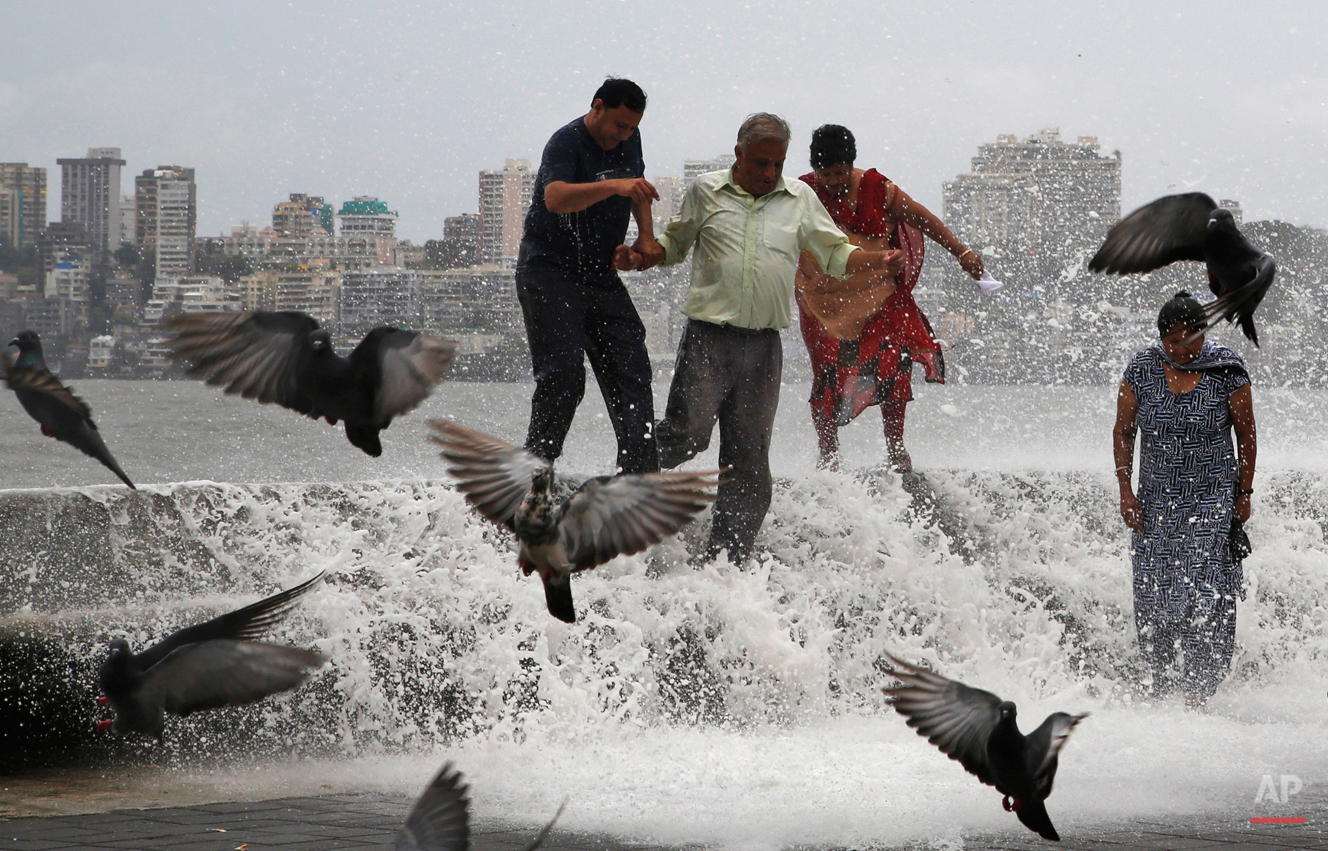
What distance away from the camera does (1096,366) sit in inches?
470

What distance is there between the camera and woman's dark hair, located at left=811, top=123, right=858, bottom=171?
22.9 ft

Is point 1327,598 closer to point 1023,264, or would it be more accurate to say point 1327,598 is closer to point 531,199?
point 1023,264

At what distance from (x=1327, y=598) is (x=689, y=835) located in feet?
15.9

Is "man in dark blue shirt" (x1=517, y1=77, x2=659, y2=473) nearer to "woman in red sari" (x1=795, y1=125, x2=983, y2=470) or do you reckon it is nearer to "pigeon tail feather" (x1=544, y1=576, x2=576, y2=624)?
"woman in red sari" (x1=795, y1=125, x2=983, y2=470)

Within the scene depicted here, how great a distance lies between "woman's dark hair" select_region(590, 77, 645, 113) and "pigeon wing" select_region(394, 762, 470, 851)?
9.99 feet

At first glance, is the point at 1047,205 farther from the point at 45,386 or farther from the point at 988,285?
the point at 45,386

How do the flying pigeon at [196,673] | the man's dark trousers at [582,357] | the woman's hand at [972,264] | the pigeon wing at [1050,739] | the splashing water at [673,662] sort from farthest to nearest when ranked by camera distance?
the woman's hand at [972,264] → the man's dark trousers at [582,357] → the splashing water at [673,662] → the pigeon wing at [1050,739] → the flying pigeon at [196,673]

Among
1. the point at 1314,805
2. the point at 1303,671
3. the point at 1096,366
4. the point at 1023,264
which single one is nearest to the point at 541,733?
the point at 1314,805

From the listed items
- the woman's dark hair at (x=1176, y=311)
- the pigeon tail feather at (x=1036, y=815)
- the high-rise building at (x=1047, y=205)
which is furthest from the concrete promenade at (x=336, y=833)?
the high-rise building at (x=1047, y=205)

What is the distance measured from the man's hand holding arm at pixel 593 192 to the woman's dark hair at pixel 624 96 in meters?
0.61

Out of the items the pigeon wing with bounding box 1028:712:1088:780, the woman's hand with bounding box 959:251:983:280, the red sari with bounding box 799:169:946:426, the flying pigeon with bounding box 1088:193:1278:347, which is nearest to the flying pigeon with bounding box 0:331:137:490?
the pigeon wing with bounding box 1028:712:1088:780

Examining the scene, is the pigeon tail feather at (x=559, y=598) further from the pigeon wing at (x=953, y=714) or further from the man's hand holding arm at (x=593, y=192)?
the man's hand holding arm at (x=593, y=192)

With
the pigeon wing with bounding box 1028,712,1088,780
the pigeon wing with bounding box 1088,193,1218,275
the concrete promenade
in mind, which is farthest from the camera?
the concrete promenade

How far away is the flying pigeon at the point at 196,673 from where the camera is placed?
2873 mm
